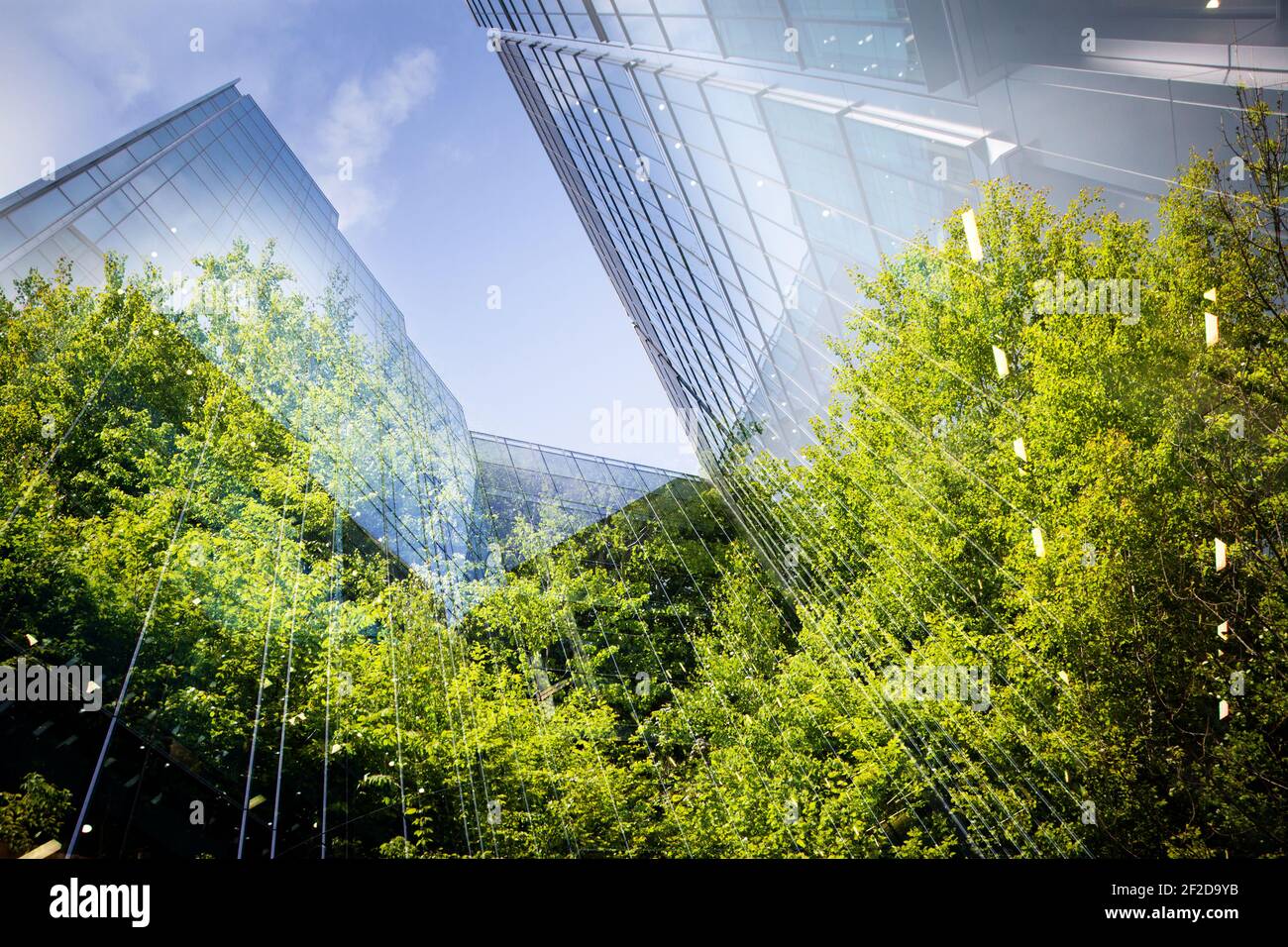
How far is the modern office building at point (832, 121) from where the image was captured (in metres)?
9.81

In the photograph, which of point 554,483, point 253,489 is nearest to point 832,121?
point 253,489

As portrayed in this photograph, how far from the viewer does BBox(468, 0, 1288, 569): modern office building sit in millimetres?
9812

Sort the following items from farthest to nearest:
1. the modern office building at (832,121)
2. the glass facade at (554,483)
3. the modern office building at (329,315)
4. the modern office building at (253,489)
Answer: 1. the glass facade at (554,483)
2. the modern office building at (329,315)
3. the modern office building at (253,489)
4. the modern office building at (832,121)

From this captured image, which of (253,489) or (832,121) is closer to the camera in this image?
(832,121)

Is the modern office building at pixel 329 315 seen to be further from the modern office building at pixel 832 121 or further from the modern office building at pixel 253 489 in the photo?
the modern office building at pixel 832 121

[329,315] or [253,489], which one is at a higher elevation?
[329,315]

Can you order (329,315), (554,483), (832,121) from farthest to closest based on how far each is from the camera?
(554,483), (329,315), (832,121)

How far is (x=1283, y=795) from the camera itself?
28.1ft

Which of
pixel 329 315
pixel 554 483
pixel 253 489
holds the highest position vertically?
pixel 329 315

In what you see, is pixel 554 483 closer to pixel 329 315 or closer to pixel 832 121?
pixel 329 315

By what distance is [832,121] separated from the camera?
12977 millimetres

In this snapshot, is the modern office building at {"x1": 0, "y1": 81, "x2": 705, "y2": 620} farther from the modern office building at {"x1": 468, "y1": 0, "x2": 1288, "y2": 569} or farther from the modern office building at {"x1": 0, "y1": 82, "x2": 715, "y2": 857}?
the modern office building at {"x1": 468, "y1": 0, "x2": 1288, "y2": 569}

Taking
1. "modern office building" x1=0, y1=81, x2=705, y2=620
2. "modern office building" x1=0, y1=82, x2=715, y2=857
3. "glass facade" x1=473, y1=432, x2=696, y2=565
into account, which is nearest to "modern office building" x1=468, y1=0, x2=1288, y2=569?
"modern office building" x1=0, y1=82, x2=715, y2=857

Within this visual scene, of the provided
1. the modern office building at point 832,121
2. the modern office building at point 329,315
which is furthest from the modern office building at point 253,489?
the modern office building at point 832,121
